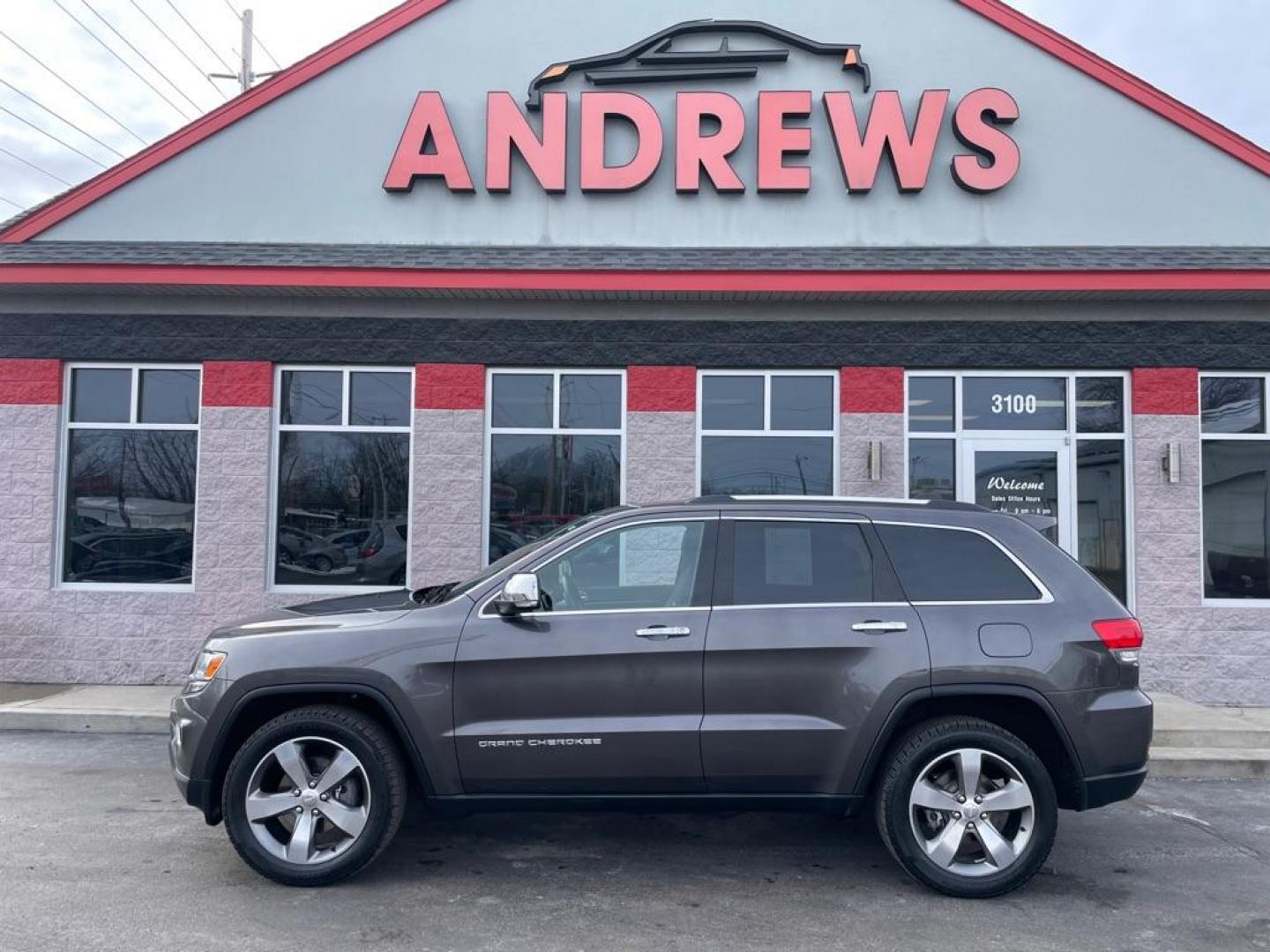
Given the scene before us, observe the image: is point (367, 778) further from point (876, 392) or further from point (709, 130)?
point (709, 130)

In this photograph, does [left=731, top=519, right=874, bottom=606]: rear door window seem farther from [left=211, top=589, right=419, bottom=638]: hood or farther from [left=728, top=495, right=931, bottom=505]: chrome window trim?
[left=211, top=589, right=419, bottom=638]: hood

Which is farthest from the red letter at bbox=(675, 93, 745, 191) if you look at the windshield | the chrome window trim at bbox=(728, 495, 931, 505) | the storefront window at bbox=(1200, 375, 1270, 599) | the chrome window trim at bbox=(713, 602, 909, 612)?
the chrome window trim at bbox=(713, 602, 909, 612)

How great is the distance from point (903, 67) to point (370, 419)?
6.10 meters

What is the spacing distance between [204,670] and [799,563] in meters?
3.00

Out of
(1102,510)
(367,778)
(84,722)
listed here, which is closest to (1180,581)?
(1102,510)

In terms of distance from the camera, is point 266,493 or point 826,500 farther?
point 266,493

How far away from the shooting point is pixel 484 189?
32.1ft

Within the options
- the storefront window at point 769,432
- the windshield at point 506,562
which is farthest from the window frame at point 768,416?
the windshield at point 506,562

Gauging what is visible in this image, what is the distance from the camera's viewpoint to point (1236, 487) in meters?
9.48

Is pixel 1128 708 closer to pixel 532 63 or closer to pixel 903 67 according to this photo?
pixel 903 67

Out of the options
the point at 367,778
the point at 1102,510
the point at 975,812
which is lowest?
the point at 975,812

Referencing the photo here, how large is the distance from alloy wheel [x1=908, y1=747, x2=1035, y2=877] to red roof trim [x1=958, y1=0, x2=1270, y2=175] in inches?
289

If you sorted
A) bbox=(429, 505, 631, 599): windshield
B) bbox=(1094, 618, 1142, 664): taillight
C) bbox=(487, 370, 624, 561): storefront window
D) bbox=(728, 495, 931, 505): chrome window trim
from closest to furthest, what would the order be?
bbox=(1094, 618, 1142, 664): taillight, bbox=(429, 505, 631, 599): windshield, bbox=(728, 495, 931, 505): chrome window trim, bbox=(487, 370, 624, 561): storefront window

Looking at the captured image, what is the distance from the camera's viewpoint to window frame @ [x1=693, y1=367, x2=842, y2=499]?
31.4 ft
